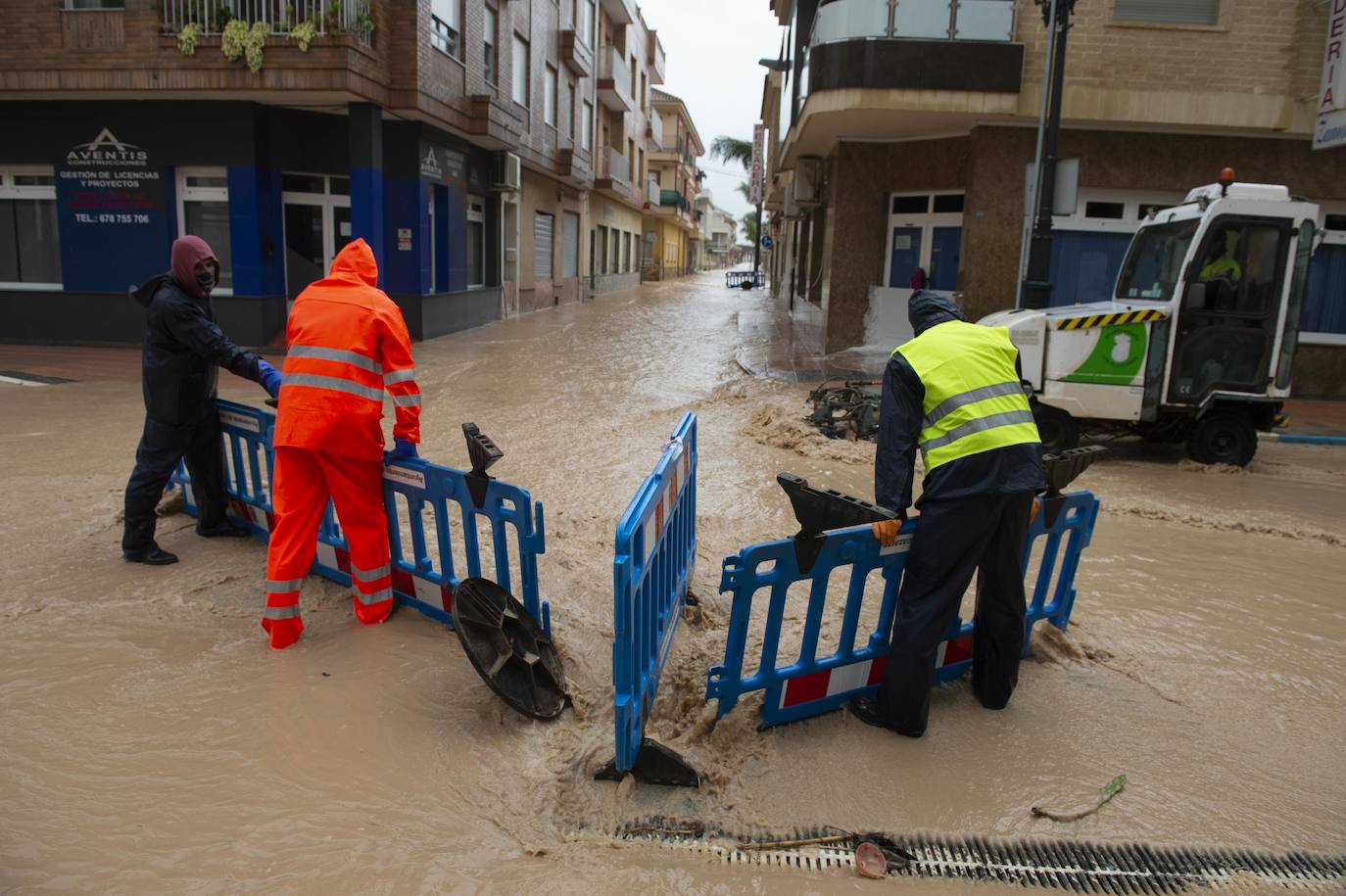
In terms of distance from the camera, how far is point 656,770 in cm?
307

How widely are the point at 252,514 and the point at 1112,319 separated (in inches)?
275

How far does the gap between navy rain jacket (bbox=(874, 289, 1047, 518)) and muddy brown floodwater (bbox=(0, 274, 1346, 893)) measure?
97cm

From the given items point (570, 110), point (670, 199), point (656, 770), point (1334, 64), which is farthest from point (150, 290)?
point (670, 199)

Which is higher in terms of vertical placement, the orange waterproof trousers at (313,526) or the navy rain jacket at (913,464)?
the navy rain jacket at (913,464)

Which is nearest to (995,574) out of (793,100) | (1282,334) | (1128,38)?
(1282,334)

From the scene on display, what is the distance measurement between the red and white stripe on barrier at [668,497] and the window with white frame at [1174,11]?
35.4ft

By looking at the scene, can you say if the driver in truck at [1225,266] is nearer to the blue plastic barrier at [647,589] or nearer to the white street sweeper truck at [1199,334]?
the white street sweeper truck at [1199,334]

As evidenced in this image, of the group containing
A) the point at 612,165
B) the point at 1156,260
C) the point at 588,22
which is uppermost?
the point at 588,22

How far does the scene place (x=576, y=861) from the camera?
2732 millimetres

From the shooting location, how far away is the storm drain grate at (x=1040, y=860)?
2.75 m

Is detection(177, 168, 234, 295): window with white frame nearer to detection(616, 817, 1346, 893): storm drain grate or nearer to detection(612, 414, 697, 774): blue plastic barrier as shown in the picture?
detection(612, 414, 697, 774): blue plastic barrier

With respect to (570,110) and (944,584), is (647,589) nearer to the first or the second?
(944,584)

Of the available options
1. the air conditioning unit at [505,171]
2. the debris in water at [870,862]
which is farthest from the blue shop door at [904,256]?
the debris in water at [870,862]

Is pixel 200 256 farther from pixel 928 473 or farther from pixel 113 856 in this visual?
pixel 928 473
